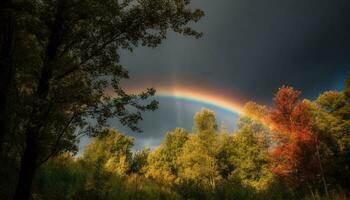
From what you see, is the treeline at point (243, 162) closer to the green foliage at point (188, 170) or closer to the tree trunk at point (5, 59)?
the green foliage at point (188, 170)

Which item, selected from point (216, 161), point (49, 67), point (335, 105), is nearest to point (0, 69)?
point (49, 67)

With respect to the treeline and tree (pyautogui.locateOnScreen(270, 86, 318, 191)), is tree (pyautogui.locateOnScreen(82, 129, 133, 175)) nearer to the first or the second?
the treeline

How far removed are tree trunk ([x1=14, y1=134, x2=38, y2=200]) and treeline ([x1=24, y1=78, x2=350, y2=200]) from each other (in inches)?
64.9

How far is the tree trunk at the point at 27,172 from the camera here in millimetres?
7200

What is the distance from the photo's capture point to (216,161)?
46.8m

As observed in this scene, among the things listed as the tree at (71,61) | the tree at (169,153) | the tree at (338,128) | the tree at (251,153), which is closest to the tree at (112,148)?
the tree at (169,153)

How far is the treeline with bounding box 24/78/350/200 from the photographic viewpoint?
1438 centimetres

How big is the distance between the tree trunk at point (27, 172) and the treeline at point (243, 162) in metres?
1.65

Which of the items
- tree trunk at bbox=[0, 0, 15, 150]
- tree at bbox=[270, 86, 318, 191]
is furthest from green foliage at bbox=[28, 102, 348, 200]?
tree trunk at bbox=[0, 0, 15, 150]

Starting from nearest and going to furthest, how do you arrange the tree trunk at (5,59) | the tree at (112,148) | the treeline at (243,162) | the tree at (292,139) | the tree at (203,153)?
the tree trunk at (5,59), the treeline at (243,162), the tree at (292,139), the tree at (203,153), the tree at (112,148)

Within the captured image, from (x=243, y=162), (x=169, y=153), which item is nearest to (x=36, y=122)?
(x=243, y=162)

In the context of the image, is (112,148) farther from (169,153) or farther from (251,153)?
(251,153)

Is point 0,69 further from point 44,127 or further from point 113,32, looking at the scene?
point 113,32

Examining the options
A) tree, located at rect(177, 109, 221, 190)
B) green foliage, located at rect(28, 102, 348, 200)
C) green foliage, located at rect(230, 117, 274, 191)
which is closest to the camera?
green foliage, located at rect(28, 102, 348, 200)
